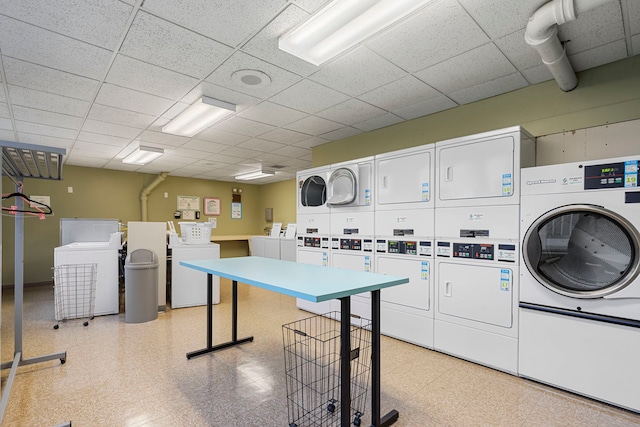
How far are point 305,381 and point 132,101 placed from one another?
3412 millimetres

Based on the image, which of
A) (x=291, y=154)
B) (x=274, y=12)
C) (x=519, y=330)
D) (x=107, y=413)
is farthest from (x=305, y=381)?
(x=291, y=154)

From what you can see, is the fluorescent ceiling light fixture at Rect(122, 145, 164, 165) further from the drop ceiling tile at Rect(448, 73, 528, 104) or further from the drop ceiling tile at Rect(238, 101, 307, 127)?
the drop ceiling tile at Rect(448, 73, 528, 104)

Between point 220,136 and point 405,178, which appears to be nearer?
point 405,178

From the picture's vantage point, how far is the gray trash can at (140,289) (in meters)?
4.14

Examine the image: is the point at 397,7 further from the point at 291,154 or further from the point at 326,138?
the point at 291,154

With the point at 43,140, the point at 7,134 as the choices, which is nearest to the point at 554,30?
the point at 43,140

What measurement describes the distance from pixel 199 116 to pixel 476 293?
144 inches

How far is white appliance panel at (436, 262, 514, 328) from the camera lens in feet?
9.12

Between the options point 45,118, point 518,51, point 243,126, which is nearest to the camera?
point 518,51

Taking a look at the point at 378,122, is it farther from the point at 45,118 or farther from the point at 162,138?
the point at 45,118

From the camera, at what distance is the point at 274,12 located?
209 cm

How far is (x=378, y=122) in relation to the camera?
4297mm

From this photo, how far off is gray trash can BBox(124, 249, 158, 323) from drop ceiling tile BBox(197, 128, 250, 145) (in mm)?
1994

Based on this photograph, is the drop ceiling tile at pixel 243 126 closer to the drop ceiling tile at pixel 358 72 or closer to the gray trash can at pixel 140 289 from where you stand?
the drop ceiling tile at pixel 358 72
